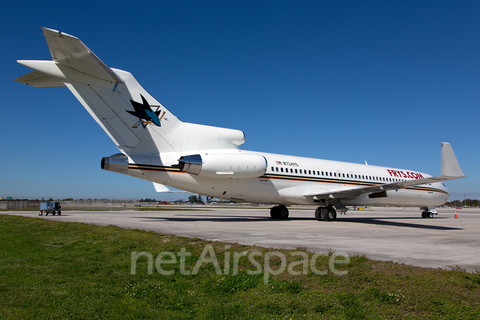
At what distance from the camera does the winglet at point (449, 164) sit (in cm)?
1845

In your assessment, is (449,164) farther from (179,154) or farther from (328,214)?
(179,154)

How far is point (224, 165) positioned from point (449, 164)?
12.9m

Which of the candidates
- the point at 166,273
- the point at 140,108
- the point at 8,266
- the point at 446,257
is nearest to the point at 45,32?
the point at 140,108

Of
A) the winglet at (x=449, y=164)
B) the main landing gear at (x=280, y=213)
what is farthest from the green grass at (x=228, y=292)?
the main landing gear at (x=280, y=213)

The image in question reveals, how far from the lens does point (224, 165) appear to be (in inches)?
672

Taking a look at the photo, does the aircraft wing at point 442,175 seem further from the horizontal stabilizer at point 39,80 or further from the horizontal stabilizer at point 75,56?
the horizontal stabilizer at point 39,80

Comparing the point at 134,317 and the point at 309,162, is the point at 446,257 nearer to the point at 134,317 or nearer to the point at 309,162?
the point at 134,317

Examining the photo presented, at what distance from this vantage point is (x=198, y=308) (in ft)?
14.8

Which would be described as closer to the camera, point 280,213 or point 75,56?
point 75,56

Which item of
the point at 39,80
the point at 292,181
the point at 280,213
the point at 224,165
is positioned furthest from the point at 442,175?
the point at 39,80

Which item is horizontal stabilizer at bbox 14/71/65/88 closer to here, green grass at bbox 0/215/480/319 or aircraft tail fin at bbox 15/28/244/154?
aircraft tail fin at bbox 15/28/244/154

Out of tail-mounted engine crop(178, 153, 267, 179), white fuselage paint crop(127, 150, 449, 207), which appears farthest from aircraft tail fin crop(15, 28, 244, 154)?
tail-mounted engine crop(178, 153, 267, 179)

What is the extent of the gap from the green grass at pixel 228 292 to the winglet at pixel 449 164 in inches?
598

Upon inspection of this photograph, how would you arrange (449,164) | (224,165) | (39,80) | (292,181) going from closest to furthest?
1. (39,80)
2. (224,165)
3. (449,164)
4. (292,181)
